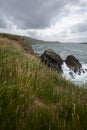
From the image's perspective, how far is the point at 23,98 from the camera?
4.92 m

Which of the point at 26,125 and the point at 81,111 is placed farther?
the point at 81,111

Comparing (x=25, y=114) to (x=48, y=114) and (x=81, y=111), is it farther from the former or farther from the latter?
(x=81, y=111)

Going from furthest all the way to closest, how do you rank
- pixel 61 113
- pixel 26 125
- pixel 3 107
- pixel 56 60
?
pixel 56 60 < pixel 61 113 < pixel 3 107 < pixel 26 125

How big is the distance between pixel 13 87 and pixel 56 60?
34.5m

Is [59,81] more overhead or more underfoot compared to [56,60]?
more overhead

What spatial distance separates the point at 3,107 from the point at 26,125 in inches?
23.3

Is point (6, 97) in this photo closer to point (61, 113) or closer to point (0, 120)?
point (0, 120)

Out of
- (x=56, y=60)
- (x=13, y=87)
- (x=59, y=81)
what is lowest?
(x=56, y=60)

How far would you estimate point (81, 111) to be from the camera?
15.7 ft

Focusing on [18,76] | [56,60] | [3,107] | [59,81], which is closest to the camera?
[3,107]

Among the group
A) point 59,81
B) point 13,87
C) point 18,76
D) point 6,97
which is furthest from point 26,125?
point 59,81

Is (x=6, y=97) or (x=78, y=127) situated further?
(x=6, y=97)

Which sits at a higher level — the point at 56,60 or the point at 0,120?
the point at 0,120

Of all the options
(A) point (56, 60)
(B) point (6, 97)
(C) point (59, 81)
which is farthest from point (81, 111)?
(A) point (56, 60)
